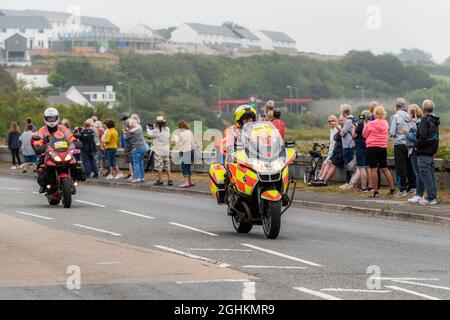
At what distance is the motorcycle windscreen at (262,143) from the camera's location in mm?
17625

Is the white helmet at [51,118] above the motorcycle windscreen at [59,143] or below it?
above

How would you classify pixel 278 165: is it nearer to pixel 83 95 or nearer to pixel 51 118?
pixel 51 118

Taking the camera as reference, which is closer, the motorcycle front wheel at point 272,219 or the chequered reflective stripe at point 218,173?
the motorcycle front wheel at point 272,219

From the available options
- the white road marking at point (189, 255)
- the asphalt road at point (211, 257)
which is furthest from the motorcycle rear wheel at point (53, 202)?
the white road marking at point (189, 255)

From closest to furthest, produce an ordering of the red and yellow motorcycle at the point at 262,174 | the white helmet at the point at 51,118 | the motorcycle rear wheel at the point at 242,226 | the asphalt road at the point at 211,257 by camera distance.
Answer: the asphalt road at the point at 211,257 < the red and yellow motorcycle at the point at 262,174 < the motorcycle rear wheel at the point at 242,226 < the white helmet at the point at 51,118

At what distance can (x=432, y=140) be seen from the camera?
22766 mm

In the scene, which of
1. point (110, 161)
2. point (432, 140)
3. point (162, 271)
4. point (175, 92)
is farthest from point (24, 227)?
point (175, 92)

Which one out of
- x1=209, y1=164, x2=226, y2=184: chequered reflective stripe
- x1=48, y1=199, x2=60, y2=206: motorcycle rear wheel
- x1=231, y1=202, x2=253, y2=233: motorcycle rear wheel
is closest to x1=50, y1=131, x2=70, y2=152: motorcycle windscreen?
x1=48, y1=199, x2=60, y2=206: motorcycle rear wheel

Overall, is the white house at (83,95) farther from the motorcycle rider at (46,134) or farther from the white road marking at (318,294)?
the white road marking at (318,294)

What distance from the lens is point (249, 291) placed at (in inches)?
472

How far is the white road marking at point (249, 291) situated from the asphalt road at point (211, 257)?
13 millimetres

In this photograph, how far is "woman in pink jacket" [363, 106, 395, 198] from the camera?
25688 mm

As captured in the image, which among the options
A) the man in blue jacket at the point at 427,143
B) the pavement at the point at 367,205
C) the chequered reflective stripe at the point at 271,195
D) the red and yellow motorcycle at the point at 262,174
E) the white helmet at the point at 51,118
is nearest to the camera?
the chequered reflective stripe at the point at 271,195
